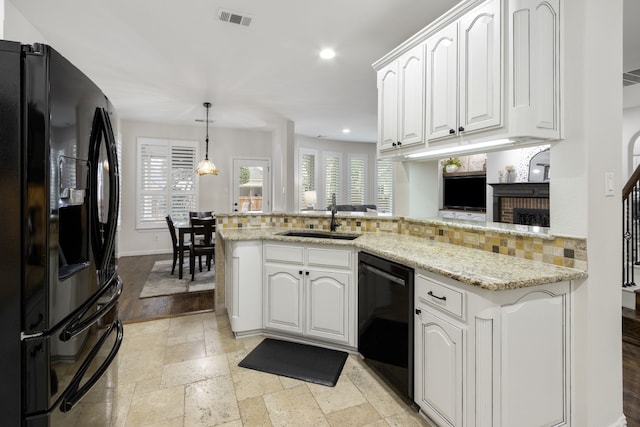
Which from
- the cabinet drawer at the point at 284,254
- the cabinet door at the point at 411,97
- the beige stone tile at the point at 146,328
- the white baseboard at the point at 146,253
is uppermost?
the cabinet door at the point at 411,97

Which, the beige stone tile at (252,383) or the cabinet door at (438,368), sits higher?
the cabinet door at (438,368)

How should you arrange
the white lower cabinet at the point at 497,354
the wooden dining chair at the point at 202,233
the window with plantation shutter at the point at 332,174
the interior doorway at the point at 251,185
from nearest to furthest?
the white lower cabinet at the point at 497,354
the wooden dining chair at the point at 202,233
the interior doorway at the point at 251,185
the window with plantation shutter at the point at 332,174

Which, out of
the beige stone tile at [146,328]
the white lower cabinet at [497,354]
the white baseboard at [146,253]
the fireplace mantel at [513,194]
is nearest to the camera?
the white lower cabinet at [497,354]

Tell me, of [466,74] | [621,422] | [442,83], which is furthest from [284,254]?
[621,422]

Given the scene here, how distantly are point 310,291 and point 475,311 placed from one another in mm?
1416

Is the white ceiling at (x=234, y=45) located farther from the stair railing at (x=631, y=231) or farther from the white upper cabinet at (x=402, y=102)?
the stair railing at (x=631, y=231)

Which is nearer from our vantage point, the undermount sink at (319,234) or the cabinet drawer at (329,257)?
the cabinet drawer at (329,257)

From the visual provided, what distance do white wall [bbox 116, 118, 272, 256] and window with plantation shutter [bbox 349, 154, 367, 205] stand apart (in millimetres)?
2342

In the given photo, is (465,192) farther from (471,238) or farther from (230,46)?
(230,46)

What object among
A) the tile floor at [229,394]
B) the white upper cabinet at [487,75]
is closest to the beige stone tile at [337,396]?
the tile floor at [229,394]

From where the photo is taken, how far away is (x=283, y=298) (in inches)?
108

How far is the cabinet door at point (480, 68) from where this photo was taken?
1.72 metres

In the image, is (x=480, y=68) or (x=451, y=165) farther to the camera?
(x=451, y=165)

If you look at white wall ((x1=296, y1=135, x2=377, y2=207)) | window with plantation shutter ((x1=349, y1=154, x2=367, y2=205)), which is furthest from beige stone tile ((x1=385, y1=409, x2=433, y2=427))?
window with plantation shutter ((x1=349, y1=154, x2=367, y2=205))
